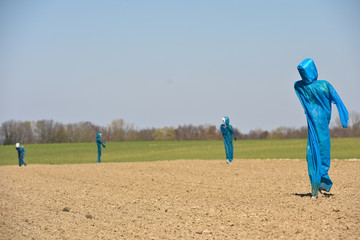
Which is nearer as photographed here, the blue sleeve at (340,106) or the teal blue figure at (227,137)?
the blue sleeve at (340,106)

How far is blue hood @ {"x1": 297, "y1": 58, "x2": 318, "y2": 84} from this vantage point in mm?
12227

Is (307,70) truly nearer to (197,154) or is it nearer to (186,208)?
(186,208)

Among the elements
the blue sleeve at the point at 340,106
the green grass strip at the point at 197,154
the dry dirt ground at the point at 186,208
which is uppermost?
the blue sleeve at the point at 340,106

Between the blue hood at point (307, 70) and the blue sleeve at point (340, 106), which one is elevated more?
the blue hood at point (307, 70)

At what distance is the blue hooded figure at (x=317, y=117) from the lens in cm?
1215

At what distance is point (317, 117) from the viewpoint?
12203 millimetres

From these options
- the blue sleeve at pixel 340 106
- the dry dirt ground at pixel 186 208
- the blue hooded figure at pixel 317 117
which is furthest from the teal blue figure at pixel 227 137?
the blue sleeve at pixel 340 106

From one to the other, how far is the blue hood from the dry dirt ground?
9.96 ft

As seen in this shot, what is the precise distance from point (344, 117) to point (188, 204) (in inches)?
183

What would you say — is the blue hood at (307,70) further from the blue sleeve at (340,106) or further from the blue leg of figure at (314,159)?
the blue leg of figure at (314,159)

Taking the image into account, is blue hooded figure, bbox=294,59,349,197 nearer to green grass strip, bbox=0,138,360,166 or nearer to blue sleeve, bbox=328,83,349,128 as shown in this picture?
blue sleeve, bbox=328,83,349,128

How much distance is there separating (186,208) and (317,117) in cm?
401

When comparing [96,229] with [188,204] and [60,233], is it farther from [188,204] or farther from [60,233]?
[188,204]

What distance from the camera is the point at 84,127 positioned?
96375 mm
